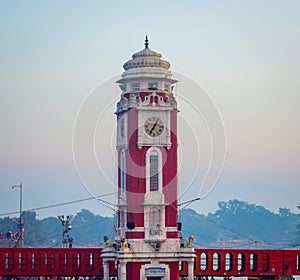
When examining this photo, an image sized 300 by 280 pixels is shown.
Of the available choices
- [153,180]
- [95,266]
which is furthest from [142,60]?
[95,266]

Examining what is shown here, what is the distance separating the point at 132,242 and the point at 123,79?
28.7 ft

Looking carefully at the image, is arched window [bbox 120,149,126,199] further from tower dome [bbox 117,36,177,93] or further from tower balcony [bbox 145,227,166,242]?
tower dome [bbox 117,36,177,93]

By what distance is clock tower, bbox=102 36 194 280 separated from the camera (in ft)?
210

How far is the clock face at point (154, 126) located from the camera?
64.5 meters

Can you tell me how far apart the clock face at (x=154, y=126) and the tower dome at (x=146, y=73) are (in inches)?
65.5

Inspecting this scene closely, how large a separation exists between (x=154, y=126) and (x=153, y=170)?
7.70 feet

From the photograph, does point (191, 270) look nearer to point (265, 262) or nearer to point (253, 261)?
point (253, 261)

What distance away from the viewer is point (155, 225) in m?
64.4

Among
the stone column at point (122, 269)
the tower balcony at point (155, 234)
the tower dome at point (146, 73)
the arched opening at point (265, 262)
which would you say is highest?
the tower dome at point (146, 73)

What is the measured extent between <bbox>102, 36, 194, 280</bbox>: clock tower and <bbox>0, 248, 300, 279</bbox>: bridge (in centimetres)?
453

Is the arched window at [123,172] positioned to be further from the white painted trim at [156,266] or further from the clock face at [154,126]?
the white painted trim at [156,266]

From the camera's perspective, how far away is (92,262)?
6894cm

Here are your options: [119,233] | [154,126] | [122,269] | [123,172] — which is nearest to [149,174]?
[123,172]

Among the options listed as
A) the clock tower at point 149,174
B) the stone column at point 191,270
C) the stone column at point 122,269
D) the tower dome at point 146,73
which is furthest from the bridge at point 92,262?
the tower dome at point 146,73
